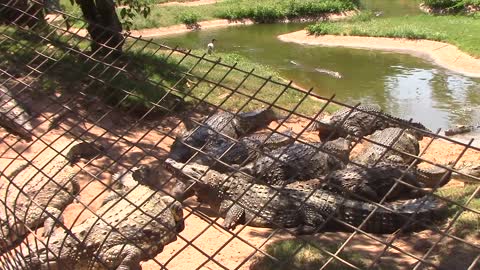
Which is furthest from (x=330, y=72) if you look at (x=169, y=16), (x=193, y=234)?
(x=169, y=16)

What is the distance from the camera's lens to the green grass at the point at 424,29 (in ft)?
50.1

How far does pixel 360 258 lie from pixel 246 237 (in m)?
1.05

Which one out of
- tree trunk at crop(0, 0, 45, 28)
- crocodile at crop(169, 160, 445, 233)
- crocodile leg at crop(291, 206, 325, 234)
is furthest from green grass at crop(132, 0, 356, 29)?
crocodile leg at crop(291, 206, 325, 234)

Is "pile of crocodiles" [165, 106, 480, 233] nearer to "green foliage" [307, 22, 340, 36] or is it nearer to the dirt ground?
the dirt ground

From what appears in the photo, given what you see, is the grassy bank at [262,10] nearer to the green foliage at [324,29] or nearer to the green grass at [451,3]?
the green grass at [451,3]

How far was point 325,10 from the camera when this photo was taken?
22781 mm

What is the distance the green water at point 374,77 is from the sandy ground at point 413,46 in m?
0.37

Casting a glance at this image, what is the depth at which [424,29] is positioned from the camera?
16969mm

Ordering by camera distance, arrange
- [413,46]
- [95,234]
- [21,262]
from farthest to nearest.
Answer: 1. [413,46]
2. [95,234]
3. [21,262]

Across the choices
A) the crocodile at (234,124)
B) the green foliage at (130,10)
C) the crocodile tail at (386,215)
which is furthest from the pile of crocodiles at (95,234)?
the green foliage at (130,10)

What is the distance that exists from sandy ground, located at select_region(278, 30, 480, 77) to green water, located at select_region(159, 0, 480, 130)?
0.37 meters

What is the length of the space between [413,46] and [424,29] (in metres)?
1.37

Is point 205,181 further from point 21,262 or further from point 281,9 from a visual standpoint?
point 281,9

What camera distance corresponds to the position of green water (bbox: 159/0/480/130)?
10.5 metres
